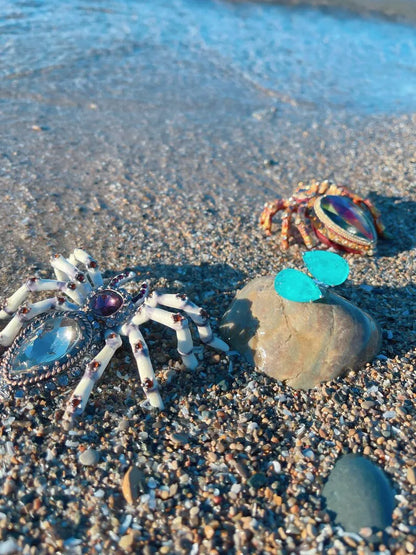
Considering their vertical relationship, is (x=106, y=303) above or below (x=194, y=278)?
above

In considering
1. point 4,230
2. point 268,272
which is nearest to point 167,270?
point 268,272

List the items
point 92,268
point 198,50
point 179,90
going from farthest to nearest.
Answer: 1. point 198,50
2. point 179,90
3. point 92,268

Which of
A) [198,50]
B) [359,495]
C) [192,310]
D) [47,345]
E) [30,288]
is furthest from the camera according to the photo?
[198,50]

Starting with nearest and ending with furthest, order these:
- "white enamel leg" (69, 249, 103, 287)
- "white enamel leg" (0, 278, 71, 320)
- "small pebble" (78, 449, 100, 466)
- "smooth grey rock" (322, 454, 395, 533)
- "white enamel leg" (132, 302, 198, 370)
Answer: "smooth grey rock" (322, 454, 395, 533)
"small pebble" (78, 449, 100, 466)
"white enamel leg" (132, 302, 198, 370)
"white enamel leg" (0, 278, 71, 320)
"white enamel leg" (69, 249, 103, 287)

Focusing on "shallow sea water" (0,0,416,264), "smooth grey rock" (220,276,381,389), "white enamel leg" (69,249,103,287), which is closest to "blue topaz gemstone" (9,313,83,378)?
"white enamel leg" (69,249,103,287)

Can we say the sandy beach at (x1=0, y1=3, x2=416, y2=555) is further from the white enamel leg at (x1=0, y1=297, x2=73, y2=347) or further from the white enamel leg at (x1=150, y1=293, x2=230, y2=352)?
the white enamel leg at (x1=0, y1=297, x2=73, y2=347)

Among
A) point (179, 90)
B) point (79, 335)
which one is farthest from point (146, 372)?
point (179, 90)

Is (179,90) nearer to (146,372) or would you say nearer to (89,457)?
(146,372)
